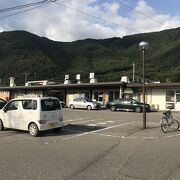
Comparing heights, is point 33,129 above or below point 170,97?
below

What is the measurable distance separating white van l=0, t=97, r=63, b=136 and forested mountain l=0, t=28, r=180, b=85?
194 ft

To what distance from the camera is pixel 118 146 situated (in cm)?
1120

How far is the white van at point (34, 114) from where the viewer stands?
14.1 meters

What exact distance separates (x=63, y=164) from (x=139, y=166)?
6.29 ft

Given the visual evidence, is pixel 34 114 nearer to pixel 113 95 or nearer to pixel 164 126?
pixel 164 126

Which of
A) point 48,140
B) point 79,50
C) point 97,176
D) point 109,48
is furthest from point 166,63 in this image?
point 97,176

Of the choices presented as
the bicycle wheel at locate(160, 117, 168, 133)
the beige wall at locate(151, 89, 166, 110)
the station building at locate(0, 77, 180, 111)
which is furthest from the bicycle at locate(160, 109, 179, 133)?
the beige wall at locate(151, 89, 166, 110)

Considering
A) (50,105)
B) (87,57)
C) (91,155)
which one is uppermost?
(87,57)

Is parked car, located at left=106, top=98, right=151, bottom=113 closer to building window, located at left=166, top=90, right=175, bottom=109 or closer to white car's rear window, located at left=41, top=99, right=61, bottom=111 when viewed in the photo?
building window, located at left=166, top=90, right=175, bottom=109

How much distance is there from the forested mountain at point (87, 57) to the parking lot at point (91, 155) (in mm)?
59969

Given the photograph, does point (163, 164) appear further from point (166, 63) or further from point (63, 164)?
point (166, 63)

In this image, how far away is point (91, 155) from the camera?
9570mm

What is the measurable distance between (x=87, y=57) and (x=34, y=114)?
3582 inches

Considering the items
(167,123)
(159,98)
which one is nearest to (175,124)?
(167,123)
